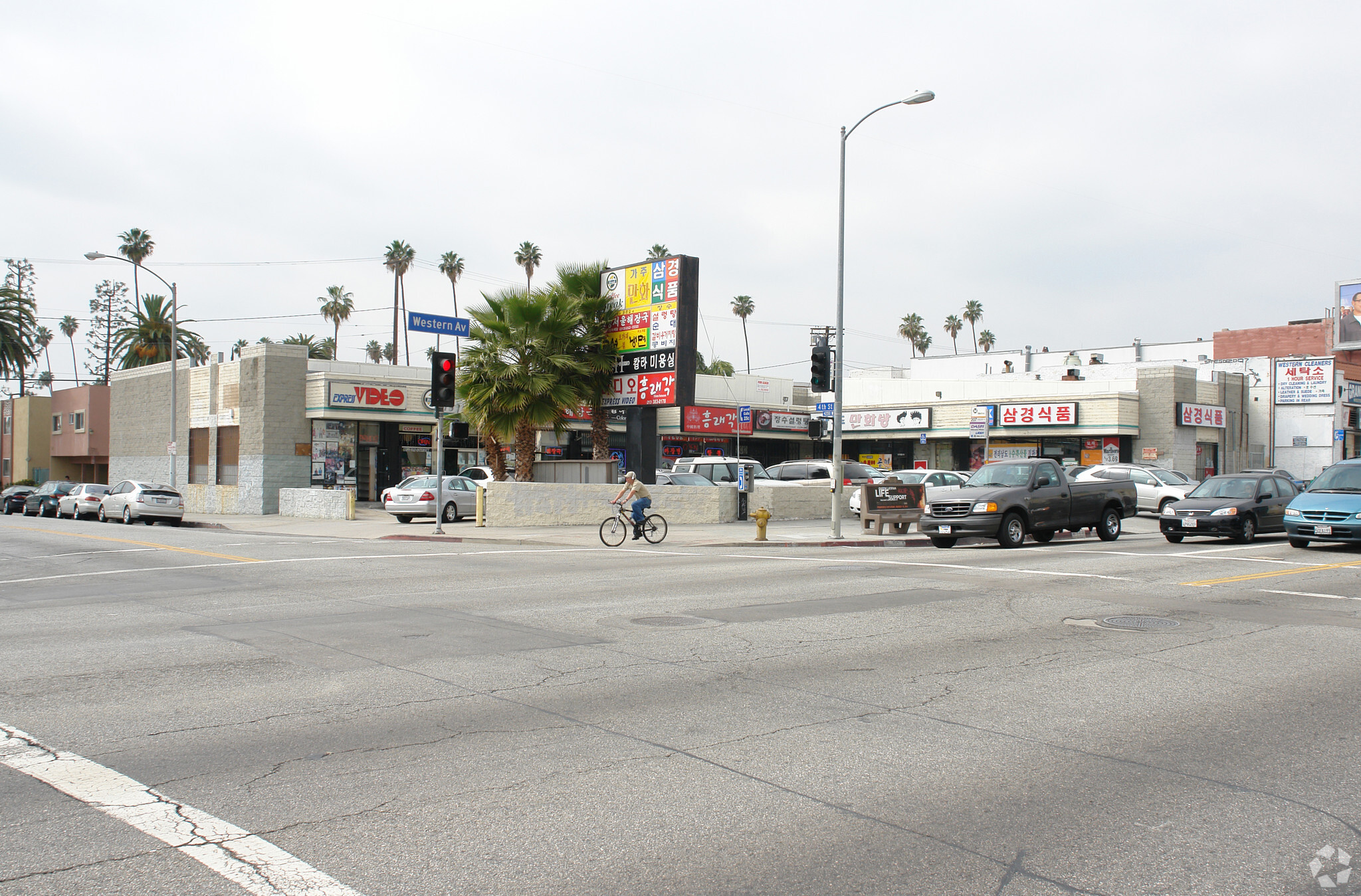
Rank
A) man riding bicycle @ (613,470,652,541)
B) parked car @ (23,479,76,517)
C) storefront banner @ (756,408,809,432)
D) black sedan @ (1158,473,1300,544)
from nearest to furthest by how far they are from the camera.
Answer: black sedan @ (1158,473,1300,544)
man riding bicycle @ (613,470,652,541)
parked car @ (23,479,76,517)
storefront banner @ (756,408,809,432)

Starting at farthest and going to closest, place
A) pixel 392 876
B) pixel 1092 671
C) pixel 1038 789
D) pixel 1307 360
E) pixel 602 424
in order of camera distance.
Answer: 1. pixel 1307 360
2. pixel 602 424
3. pixel 1092 671
4. pixel 1038 789
5. pixel 392 876

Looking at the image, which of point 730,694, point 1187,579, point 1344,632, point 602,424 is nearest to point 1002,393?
point 602,424

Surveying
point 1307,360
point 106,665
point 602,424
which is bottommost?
point 106,665

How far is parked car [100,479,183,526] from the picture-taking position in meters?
32.2

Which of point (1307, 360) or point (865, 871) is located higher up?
point (1307, 360)

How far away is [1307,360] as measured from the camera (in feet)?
148

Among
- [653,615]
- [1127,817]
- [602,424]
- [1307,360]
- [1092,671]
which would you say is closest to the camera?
[1127,817]

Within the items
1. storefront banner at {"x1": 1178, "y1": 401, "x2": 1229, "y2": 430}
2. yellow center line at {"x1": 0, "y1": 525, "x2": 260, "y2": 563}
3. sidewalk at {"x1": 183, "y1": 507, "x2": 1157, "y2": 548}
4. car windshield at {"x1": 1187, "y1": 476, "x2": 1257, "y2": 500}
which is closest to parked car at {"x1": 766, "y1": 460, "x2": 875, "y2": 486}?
sidewalk at {"x1": 183, "y1": 507, "x2": 1157, "y2": 548}

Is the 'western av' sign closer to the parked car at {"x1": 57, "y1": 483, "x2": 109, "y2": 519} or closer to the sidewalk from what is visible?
the sidewalk

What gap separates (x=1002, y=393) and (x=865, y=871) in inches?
1794

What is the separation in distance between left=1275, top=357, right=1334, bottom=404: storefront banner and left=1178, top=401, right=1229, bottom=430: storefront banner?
4.20 metres

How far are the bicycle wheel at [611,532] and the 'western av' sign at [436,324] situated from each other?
7440mm

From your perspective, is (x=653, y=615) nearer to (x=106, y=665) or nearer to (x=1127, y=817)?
(x=106, y=665)

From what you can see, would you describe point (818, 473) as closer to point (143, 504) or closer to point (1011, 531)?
point (1011, 531)
